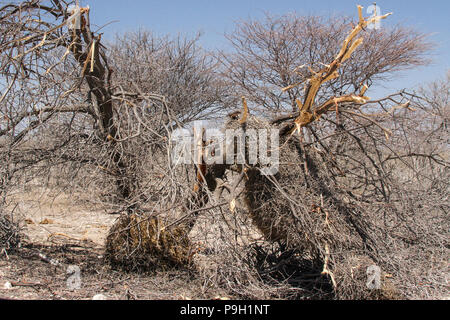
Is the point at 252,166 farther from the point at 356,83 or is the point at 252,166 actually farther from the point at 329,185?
the point at 356,83

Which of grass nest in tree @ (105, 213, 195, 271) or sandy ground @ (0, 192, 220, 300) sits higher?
grass nest in tree @ (105, 213, 195, 271)

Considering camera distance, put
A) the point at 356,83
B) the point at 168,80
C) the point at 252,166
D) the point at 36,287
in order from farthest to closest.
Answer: the point at 168,80
the point at 356,83
the point at 252,166
the point at 36,287

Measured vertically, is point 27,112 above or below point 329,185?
above

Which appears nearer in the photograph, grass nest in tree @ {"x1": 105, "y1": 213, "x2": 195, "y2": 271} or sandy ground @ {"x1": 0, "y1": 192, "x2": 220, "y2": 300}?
sandy ground @ {"x1": 0, "y1": 192, "x2": 220, "y2": 300}

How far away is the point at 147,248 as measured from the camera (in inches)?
230

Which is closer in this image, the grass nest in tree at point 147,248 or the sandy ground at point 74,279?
the sandy ground at point 74,279

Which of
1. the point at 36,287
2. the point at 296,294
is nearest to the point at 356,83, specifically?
the point at 296,294

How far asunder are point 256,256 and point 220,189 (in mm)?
925

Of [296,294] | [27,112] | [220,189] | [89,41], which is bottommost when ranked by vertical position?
[296,294]

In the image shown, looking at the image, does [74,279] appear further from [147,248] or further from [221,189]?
[221,189]

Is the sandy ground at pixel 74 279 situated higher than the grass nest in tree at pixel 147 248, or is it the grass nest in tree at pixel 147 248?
the grass nest in tree at pixel 147 248

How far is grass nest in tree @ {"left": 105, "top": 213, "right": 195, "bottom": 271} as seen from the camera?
18.9ft

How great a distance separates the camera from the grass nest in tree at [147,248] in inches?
227

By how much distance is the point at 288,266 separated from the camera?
5.80 metres
